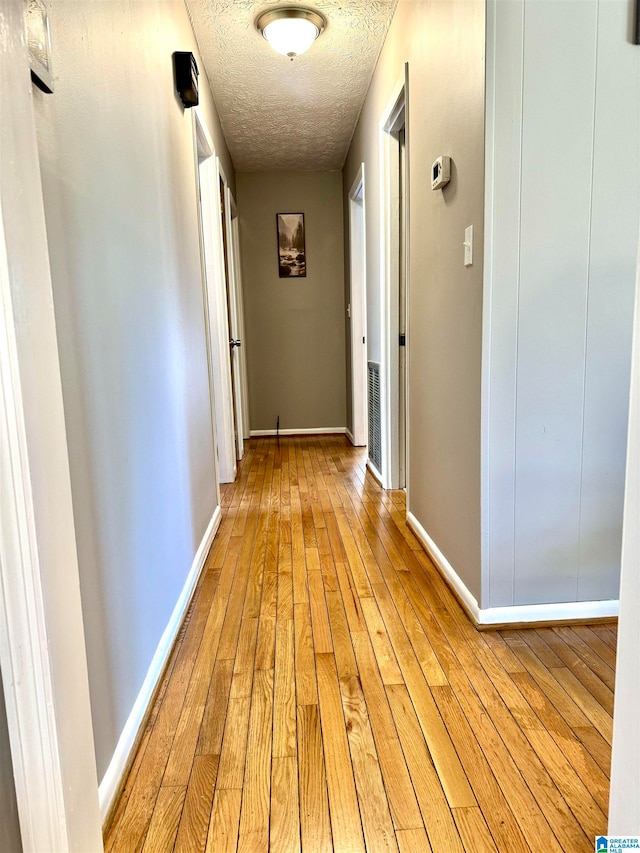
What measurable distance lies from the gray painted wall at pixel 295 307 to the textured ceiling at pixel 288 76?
505 mm

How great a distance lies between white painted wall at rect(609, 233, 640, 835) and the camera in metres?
0.74

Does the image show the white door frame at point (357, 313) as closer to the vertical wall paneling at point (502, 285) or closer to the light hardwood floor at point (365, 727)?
the light hardwood floor at point (365, 727)

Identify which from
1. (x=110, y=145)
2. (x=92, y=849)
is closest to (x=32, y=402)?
(x=92, y=849)

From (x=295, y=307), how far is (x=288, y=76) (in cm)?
226

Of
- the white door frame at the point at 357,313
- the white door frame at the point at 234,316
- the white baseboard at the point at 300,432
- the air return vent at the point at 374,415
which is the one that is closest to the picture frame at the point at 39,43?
the air return vent at the point at 374,415

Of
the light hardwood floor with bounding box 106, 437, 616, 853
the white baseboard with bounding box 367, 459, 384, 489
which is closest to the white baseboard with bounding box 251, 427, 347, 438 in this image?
the white baseboard with bounding box 367, 459, 384, 489

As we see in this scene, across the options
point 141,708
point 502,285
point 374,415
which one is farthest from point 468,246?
point 374,415

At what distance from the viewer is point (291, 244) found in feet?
16.6

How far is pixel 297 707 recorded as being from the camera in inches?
52.6

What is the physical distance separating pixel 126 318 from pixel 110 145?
1.36 ft

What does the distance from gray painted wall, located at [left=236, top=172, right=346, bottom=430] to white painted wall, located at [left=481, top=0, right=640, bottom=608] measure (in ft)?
12.2

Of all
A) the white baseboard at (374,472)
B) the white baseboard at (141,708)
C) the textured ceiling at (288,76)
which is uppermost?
the textured ceiling at (288,76)

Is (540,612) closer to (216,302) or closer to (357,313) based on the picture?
(216,302)

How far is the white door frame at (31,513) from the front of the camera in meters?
0.67
